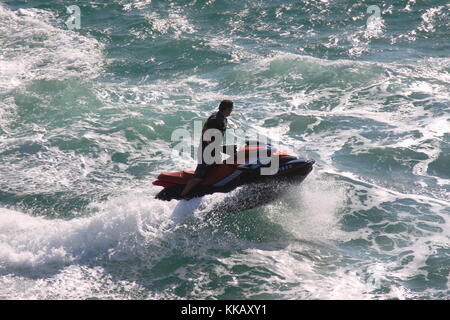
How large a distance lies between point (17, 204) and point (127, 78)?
6.85 meters

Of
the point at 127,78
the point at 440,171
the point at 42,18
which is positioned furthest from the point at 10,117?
the point at 440,171

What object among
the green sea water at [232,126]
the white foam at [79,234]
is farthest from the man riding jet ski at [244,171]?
the white foam at [79,234]

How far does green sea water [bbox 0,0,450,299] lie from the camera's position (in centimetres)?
757

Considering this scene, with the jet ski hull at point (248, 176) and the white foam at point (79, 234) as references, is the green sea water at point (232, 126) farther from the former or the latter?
the jet ski hull at point (248, 176)

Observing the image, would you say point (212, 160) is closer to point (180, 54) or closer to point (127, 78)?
point (127, 78)

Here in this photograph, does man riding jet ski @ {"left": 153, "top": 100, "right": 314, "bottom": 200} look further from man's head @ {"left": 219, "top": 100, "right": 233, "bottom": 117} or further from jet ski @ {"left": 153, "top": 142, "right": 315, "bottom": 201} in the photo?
man's head @ {"left": 219, "top": 100, "right": 233, "bottom": 117}

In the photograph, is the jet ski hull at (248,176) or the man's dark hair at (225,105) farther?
the jet ski hull at (248,176)

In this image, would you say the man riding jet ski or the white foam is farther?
the man riding jet ski

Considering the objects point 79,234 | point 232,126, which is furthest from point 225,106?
point 232,126

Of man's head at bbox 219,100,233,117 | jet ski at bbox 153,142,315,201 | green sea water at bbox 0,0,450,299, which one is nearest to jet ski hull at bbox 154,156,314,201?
jet ski at bbox 153,142,315,201

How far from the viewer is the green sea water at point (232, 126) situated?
24.8 feet

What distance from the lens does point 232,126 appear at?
12891 mm

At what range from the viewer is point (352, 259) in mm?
7887

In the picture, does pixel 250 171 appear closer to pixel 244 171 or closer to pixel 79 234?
pixel 244 171
